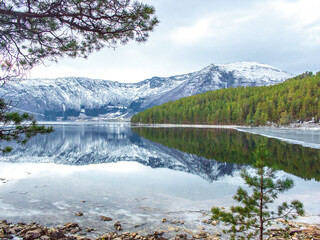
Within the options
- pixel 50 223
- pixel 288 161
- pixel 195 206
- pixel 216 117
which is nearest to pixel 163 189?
Result: pixel 195 206

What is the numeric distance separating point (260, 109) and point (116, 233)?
145164 millimetres

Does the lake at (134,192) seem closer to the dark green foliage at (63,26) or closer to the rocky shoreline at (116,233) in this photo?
the rocky shoreline at (116,233)

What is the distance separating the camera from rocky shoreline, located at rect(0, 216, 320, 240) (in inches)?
359

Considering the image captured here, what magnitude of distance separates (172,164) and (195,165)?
116 inches

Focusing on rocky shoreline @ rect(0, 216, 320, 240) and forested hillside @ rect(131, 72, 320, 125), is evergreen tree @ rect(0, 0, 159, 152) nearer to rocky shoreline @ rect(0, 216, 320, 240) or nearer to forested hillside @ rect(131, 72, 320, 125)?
rocky shoreline @ rect(0, 216, 320, 240)

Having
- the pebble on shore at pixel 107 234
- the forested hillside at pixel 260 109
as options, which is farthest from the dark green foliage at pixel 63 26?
the forested hillside at pixel 260 109

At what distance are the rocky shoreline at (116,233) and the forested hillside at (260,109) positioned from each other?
122899mm

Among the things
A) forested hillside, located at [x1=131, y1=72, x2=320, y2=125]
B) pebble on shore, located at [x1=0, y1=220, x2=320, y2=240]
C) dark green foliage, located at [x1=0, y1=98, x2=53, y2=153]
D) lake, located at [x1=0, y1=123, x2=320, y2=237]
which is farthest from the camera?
forested hillside, located at [x1=131, y1=72, x2=320, y2=125]

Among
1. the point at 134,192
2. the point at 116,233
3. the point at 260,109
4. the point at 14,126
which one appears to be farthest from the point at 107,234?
the point at 260,109

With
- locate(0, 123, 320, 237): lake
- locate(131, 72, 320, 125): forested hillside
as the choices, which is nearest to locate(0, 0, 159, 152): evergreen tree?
locate(0, 123, 320, 237): lake

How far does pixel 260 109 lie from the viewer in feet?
465

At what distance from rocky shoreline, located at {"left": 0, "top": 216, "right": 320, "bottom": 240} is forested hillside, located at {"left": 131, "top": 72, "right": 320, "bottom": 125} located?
12290 centimetres

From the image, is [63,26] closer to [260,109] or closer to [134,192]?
[134,192]

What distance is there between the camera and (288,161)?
1134 inches
